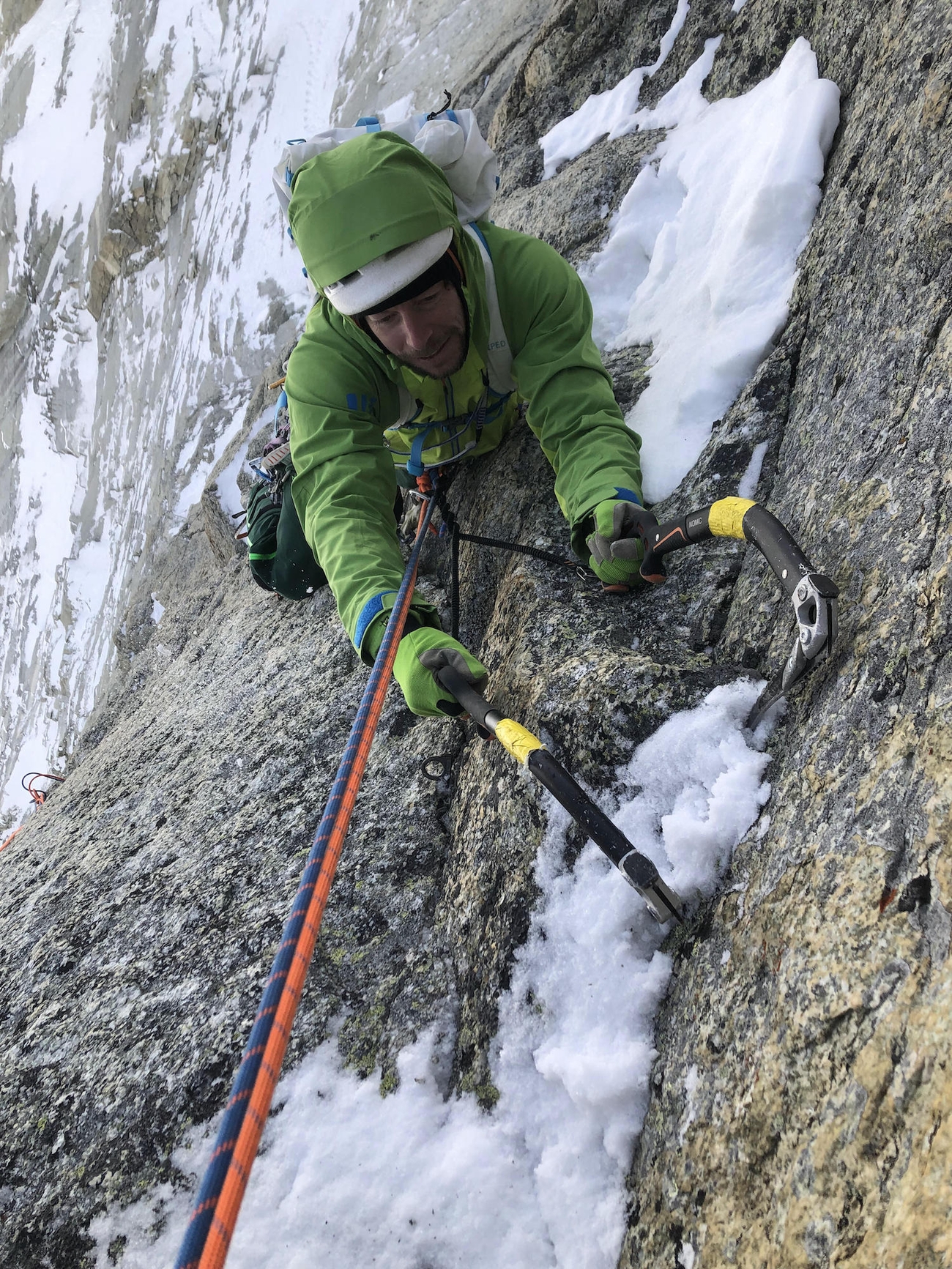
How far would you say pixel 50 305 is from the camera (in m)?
23.2

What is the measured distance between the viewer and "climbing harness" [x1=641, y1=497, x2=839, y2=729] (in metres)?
1.46

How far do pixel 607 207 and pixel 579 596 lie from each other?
3287 millimetres

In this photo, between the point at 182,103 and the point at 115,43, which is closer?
the point at 182,103

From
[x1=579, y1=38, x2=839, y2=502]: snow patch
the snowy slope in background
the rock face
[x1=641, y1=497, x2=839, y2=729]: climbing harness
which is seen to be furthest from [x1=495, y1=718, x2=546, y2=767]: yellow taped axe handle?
the snowy slope in background

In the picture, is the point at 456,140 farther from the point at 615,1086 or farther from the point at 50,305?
the point at 50,305

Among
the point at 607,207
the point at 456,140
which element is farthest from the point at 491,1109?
the point at 607,207

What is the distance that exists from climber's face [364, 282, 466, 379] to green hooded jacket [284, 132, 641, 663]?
0.10 meters

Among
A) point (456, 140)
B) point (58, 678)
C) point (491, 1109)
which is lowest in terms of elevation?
point (58, 678)

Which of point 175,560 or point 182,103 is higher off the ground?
point 182,103

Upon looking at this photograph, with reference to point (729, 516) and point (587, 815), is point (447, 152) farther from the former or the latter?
point (587, 815)

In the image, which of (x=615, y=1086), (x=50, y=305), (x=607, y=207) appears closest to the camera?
(x=615, y=1086)

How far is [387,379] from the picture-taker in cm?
288

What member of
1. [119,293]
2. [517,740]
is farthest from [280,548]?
[119,293]

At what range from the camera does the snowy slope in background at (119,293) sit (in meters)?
14.8
